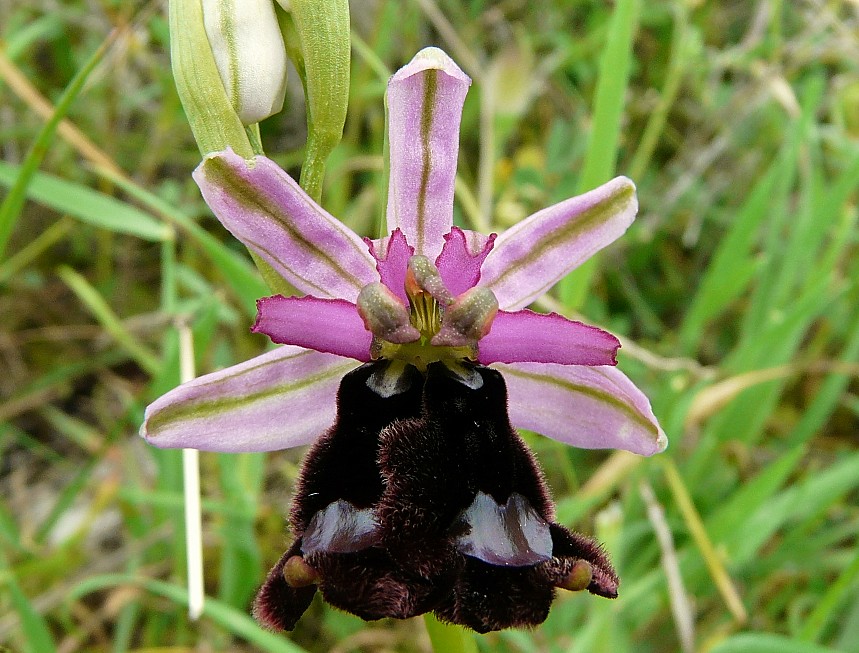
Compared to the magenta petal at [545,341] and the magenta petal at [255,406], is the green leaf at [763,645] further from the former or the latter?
the magenta petal at [255,406]

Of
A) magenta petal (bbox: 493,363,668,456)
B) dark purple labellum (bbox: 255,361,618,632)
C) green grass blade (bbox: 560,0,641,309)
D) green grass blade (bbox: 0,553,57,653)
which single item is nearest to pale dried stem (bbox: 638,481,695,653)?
green grass blade (bbox: 560,0,641,309)

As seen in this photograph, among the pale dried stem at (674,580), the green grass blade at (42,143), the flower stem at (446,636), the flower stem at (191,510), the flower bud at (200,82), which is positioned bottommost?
the pale dried stem at (674,580)

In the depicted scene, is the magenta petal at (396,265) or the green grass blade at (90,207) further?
the green grass blade at (90,207)

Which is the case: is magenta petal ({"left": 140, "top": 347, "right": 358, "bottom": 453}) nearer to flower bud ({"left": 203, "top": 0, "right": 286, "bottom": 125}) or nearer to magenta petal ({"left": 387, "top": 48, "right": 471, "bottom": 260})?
magenta petal ({"left": 387, "top": 48, "right": 471, "bottom": 260})

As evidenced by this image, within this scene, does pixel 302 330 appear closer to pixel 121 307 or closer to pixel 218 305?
pixel 218 305

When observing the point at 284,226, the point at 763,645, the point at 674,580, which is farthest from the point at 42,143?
the point at 763,645

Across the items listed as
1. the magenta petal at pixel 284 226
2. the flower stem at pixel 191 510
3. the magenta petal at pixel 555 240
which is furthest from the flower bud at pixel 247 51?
the flower stem at pixel 191 510

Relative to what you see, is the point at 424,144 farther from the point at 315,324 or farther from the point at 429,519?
the point at 429,519
